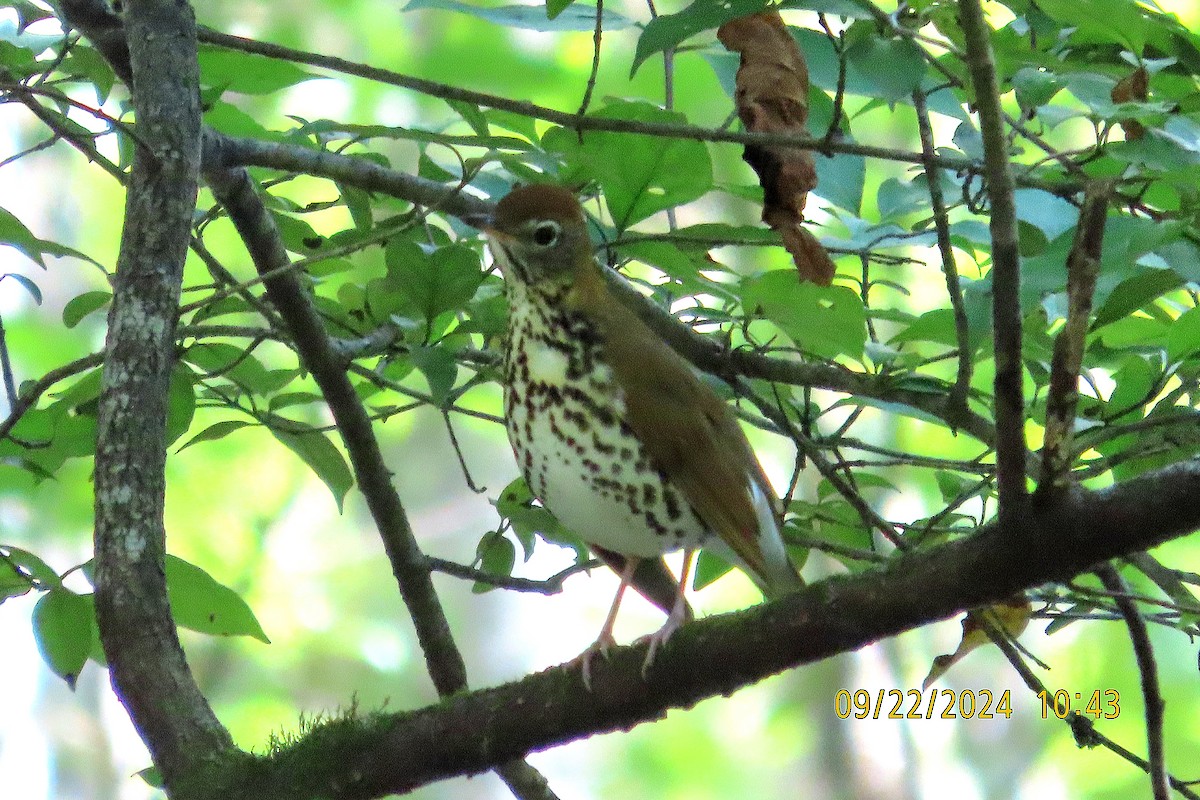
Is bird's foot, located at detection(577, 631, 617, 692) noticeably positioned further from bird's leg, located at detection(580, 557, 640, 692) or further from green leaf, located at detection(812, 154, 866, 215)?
green leaf, located at detection(812, 154, 866, 215)

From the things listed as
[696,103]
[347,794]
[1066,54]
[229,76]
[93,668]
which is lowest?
[347,794]

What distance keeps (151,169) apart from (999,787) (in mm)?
8275

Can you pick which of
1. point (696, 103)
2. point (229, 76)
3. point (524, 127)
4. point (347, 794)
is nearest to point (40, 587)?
point (347, 794)

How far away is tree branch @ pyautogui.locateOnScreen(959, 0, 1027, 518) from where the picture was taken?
4.72ft

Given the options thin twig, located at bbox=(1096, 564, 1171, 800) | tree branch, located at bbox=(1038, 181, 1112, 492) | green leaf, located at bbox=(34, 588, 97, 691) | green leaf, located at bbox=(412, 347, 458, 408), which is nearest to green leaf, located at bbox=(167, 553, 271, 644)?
green leaf, located at bbox=(34, 588, 97, 691)

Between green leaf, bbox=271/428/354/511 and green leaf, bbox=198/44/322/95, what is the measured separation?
2.27 ft

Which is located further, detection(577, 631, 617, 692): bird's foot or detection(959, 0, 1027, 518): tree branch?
detection(577, 631, 617, 692): bird's foot

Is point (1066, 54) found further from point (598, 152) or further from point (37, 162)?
point (37, 162)

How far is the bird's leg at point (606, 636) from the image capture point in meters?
2.14

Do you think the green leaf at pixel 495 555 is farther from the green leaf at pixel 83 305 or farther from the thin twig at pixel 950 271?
the thin twig at pixel 950 271

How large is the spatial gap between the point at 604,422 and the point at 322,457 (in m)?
0.59

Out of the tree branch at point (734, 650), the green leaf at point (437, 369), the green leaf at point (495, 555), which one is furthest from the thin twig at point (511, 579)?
the green leaf at point (437, 369)

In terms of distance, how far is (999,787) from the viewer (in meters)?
8.81

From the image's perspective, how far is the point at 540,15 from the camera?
Answer: 6.78 ft
